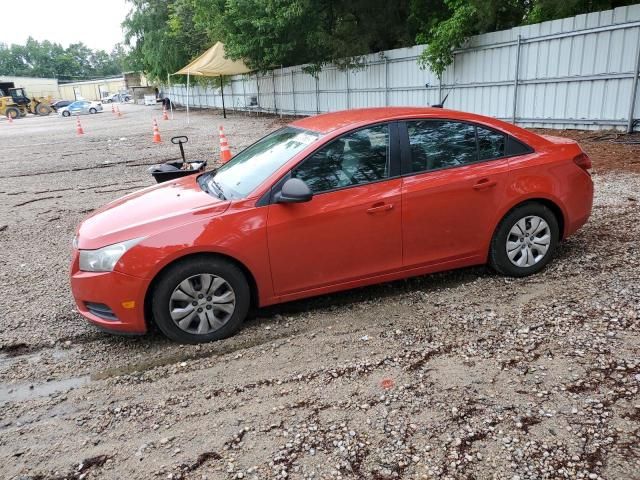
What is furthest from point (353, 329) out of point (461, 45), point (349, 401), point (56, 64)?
point (56, 64)

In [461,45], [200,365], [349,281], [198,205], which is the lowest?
[200,365]

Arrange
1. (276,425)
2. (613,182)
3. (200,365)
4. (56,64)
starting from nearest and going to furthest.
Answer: (276,425) → (200,365) → (613,182) → (56,64)

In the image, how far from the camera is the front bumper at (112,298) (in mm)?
3664

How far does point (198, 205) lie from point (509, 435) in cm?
265

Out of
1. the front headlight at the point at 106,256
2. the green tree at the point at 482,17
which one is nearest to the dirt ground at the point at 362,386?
the front headlight at the point at 106,256

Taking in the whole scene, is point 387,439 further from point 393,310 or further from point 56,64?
point 56,64

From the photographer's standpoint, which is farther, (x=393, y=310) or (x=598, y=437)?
(x=393, y=310)

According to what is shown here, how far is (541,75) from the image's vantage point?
486 inches

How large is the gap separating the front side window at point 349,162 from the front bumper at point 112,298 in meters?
1.48

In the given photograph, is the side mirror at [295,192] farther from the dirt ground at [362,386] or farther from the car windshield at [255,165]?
the dirt ground at [362,386]

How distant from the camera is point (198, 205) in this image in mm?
3959

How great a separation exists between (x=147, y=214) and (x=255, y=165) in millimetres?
1023

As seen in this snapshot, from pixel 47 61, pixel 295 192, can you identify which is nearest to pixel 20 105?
pixel 295 192

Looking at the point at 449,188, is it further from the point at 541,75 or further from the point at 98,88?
the point at 98,88
